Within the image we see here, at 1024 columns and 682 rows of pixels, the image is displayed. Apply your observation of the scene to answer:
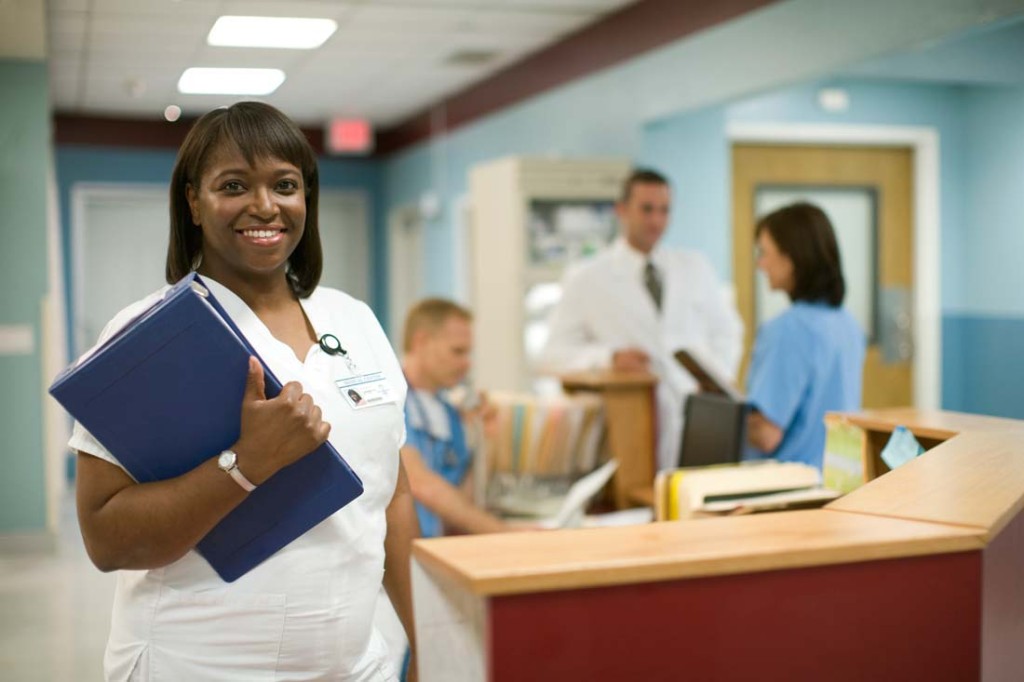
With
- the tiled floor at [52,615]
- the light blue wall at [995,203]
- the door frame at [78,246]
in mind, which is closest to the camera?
the tiled floor at [52,615]

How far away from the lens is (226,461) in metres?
1.34

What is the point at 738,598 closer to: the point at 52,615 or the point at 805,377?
the point at 805,377

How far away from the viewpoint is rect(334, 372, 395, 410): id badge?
58.6 inches

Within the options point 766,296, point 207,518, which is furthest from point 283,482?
point 766,296

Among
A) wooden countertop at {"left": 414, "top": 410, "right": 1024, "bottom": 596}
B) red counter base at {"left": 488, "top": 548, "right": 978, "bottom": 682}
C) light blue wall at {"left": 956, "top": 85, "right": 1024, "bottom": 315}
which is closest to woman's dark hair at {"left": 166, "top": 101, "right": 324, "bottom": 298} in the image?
wooden countertop at {"left": 414, "top": 410, "right": 1024, "bottom": 596}

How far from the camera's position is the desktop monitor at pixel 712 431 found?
2.66 metres

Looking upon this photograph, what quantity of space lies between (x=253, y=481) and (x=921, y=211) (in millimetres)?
5813

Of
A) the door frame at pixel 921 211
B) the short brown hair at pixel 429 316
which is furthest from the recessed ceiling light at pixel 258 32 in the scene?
the door frame at pixel 921 211

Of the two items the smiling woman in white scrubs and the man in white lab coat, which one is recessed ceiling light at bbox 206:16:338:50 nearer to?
the smiling woman in white scrubs

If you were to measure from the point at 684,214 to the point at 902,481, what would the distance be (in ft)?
13.8

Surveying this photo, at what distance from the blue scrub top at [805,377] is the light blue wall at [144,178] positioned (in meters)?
2.79

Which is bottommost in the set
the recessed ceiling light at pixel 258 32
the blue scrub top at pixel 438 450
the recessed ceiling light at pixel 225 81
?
the blue scrub top at pixel 438 450

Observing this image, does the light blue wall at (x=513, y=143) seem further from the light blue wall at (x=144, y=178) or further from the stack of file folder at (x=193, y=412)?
the stack of file folder at (x=193, y=412)

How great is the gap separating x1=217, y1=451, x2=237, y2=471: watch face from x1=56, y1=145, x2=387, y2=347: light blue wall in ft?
11.6
